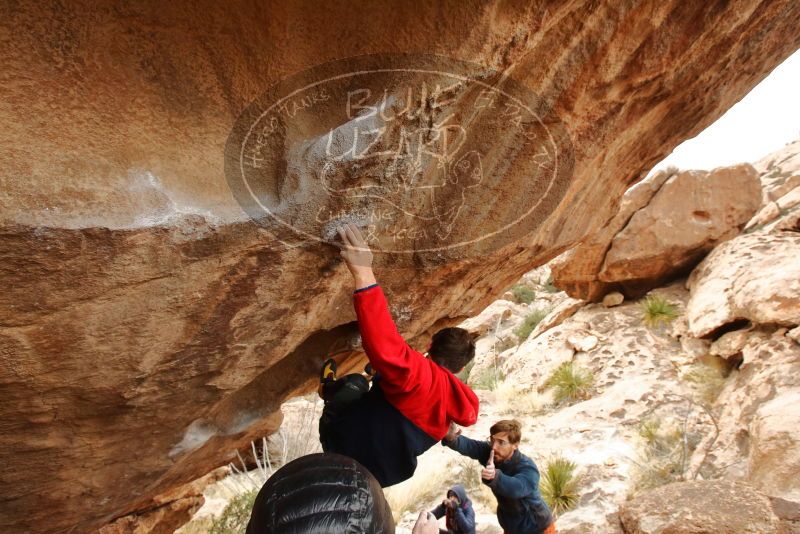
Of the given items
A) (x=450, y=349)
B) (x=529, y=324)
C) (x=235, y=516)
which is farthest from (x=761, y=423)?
(x=529, y=324)

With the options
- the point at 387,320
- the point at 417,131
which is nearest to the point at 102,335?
the point at 387,320

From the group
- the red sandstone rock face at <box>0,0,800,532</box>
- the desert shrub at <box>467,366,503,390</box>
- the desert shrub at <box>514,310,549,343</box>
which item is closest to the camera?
the red sandstone rock face at <box>0,0,800,532</box>

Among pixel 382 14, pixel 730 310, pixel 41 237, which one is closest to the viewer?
pixel 41 237

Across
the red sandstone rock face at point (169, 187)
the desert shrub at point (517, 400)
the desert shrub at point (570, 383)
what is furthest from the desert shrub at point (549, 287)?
the red sandstone rock face at point (169, 187)

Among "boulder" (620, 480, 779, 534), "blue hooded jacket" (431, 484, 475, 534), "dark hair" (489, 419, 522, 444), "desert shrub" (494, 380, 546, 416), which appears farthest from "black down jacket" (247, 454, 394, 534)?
"desert shrub" (494, 380, 546, 416)

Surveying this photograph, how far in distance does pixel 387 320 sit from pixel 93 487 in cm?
152

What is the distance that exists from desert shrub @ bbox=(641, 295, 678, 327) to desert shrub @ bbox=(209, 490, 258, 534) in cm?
638

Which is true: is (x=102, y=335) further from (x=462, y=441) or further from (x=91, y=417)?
(x=462, y=441)

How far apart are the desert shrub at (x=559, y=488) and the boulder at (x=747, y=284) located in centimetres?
286

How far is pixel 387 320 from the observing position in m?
1.63

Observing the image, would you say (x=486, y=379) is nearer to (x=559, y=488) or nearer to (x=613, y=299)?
(x=613, y=299)

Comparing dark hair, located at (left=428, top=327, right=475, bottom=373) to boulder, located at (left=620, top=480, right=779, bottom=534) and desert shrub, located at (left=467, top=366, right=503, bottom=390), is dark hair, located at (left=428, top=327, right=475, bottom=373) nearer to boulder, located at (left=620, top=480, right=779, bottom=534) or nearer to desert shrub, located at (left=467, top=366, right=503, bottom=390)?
boulder, located at (left=620, top=480, right=779, bottom=534)

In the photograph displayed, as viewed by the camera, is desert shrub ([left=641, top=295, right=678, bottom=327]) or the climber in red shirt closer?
the climber in red shirt

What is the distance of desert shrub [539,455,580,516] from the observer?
176 inches
